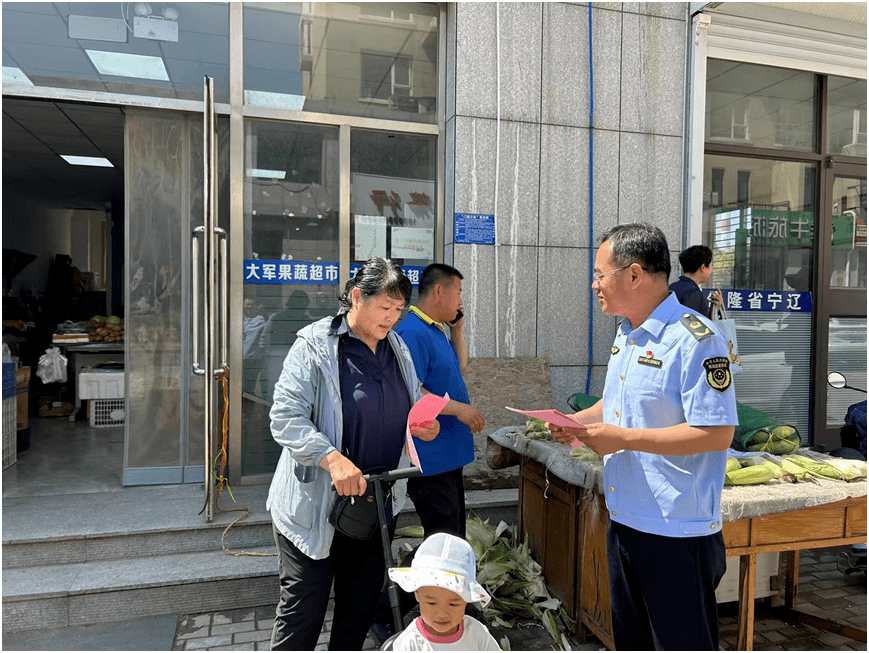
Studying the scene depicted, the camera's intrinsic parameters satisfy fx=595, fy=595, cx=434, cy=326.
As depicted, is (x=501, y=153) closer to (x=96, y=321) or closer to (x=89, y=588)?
(x=89, y=588)

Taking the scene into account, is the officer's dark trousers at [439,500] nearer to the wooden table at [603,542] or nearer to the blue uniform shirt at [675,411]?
the wooden table at [603,542]

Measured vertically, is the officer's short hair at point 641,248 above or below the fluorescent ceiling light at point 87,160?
below

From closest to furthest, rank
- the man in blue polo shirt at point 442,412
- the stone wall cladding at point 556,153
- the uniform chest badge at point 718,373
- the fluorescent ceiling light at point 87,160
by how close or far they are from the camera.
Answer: the uniform chest badge at point 718,373, the man in blue polo shirt at point 442,412, the stone wall cladding at point 556,153, the fluorescent ceiling light at point 87,160

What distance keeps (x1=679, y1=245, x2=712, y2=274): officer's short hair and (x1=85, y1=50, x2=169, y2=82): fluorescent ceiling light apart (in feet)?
15.3

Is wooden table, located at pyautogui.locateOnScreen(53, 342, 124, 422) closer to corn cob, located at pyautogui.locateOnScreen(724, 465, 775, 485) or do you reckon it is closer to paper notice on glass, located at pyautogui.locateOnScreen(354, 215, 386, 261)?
paper notice on glass, located at pyautogui.locateOnScreen(354, 215, 386, 261)

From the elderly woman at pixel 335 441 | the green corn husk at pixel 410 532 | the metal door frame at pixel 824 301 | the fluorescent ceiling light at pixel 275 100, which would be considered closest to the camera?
the elderly woman at pixel 335 441

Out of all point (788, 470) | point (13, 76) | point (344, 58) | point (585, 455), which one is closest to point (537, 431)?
point (585, 455)

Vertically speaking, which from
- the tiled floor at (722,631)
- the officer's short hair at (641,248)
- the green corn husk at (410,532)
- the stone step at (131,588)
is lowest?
the tiled floor at (722,631)

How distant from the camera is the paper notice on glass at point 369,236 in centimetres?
559

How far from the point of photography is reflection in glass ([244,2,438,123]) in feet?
17.3

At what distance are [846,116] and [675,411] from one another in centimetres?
672

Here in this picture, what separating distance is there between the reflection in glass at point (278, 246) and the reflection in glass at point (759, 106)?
160 inches

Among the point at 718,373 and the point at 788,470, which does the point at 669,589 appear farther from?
the point at 788,470

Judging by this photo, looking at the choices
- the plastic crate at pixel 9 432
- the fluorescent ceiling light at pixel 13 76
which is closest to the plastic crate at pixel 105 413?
the plastic crate at pixel 9 432
